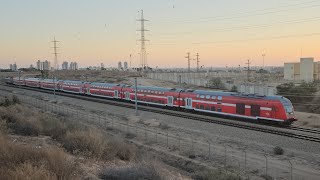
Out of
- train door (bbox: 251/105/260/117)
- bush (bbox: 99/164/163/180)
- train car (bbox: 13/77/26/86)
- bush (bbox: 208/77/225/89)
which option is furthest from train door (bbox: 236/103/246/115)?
train car (bbox: 13/77/26/86)

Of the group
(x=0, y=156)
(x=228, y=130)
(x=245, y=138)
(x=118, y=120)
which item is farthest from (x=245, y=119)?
(x=0, y=156)

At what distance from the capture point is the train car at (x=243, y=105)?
107ft

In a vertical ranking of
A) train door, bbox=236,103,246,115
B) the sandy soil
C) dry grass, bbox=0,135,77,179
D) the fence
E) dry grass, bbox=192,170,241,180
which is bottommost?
the sandy soil

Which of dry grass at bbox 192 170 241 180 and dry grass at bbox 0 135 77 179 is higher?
dry grass at bbox 0 135 77 179

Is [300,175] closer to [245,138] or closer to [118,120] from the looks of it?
[245,138]

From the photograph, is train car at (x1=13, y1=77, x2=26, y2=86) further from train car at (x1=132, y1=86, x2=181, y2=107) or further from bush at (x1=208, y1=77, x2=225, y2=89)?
train car at (x1=132, y1=86, x2=181, y2=107)

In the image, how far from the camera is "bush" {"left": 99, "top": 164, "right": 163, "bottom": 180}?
11992mm

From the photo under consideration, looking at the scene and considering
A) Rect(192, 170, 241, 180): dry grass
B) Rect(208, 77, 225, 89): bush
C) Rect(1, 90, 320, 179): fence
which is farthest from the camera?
Rect(208, 77, 225, 89): bush

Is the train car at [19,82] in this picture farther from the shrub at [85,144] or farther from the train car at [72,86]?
the shrub at [85,144]

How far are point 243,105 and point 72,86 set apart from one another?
155 ft

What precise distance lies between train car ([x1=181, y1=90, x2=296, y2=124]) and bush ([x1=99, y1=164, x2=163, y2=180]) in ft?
73.3

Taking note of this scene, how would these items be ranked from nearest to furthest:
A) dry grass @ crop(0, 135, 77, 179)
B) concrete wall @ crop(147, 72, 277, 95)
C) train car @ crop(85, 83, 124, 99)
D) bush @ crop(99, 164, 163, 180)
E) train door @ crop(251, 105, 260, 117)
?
dry grass @ crop(0, 135, 77, 179) → bush @ crop(99, 164, 163, 180) → train door @ crop(251, 105, 260, 117) → concrete wall @ crop(147, 72, 277, 95) → train car @ crop(85, 83, 124, 99)

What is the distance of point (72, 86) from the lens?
7631cm

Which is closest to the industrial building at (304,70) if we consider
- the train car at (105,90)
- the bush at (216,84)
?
the bush at (216,84)
